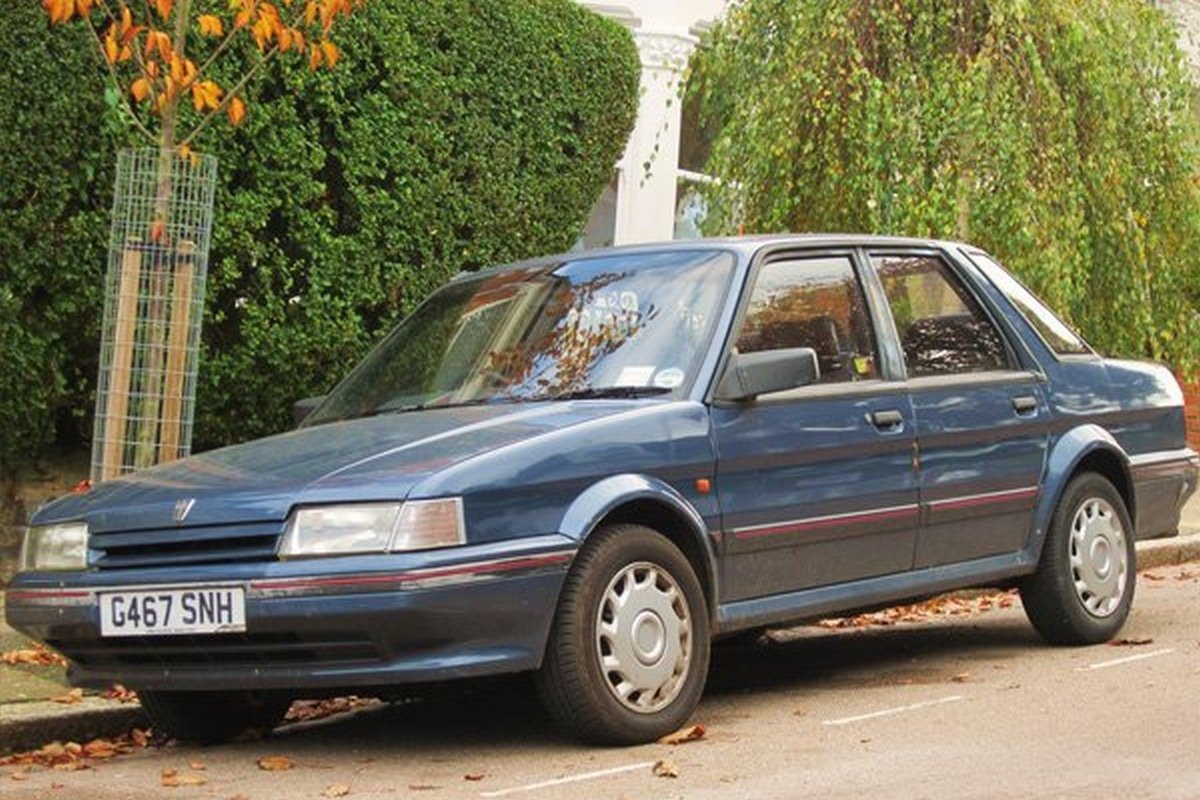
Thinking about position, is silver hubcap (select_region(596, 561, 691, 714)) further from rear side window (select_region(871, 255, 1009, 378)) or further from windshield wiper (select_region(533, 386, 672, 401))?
rear side window (select_region(871, 255, 1009, 378))

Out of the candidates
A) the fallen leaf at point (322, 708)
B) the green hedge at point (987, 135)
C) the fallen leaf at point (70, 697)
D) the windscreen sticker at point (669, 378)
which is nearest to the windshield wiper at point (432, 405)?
the windscreen sticker at point (669, 378)

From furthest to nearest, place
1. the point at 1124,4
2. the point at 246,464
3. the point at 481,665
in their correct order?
the point at 1124,4
the point at 246,464
the point at 481,665

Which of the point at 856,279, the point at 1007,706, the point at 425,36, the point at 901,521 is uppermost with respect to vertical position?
the point at 425,36

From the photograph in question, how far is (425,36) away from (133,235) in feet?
10.8

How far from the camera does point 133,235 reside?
1062cm

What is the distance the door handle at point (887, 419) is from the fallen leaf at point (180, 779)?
280 cm

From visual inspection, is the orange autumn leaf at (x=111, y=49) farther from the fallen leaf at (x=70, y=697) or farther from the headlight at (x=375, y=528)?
the headlight at (x=375, y=528)

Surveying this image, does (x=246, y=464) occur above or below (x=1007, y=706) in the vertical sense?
above

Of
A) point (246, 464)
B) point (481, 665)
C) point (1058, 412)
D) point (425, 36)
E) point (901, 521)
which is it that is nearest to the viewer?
point (481, 665)

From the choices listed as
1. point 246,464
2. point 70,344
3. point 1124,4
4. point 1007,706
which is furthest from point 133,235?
point 1124,4

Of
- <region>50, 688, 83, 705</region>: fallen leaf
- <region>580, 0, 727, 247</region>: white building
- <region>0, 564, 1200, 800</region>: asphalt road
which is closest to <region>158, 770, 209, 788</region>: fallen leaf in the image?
<region>0, 564, 1200, 800</region>: asphalt road

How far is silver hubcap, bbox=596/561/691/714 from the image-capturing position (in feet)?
26.1

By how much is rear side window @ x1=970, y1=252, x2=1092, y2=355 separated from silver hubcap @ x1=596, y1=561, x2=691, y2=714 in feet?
9.56

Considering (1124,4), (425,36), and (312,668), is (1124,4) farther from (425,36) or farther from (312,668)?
(312,668)
